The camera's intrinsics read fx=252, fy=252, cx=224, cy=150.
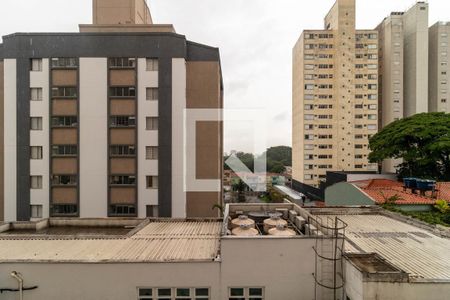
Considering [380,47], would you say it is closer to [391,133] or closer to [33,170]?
[391,133]

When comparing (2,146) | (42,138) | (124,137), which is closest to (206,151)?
(124,137)

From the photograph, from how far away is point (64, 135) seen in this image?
1978 cm

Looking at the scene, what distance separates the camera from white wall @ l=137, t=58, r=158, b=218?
64.5 feet

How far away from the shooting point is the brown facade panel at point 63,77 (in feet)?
64.5

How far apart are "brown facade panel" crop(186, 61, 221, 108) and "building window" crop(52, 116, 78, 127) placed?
895 centimetres

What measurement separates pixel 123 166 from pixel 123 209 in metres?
3.38

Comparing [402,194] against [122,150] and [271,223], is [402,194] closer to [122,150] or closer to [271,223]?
[271,223]

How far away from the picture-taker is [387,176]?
26.4m

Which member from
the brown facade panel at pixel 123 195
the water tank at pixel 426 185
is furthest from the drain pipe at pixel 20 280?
the water tank at pixel 426 185

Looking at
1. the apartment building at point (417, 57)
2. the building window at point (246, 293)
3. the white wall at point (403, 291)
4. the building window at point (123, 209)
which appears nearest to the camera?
the white wall at point (403, 291)

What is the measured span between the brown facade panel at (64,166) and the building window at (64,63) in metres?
7.26

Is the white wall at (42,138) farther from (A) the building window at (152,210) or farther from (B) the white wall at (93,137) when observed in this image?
(A) the building window at (152,210)

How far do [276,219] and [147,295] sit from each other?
5.41 metres

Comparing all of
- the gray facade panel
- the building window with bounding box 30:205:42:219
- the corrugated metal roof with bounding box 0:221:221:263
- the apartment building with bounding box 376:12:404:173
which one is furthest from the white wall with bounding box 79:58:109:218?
the apartment building with bounding box 376:12:404:173
